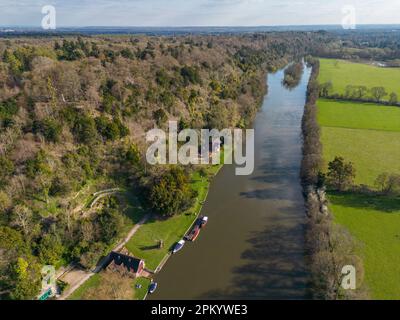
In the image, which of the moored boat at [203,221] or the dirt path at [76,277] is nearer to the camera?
the dirt path at [76,277]

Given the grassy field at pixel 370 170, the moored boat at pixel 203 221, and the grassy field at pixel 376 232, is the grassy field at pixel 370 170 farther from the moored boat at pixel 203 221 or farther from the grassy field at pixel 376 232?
the moored boat at pixel 203 221

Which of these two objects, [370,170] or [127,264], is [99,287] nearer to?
[127,264]

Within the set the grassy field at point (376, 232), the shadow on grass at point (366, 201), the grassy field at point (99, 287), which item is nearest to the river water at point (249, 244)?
the grassy field at point (99, 287)

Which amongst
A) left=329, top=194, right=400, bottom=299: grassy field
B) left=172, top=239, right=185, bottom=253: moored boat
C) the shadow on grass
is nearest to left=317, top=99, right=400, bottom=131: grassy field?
the shadow on grass

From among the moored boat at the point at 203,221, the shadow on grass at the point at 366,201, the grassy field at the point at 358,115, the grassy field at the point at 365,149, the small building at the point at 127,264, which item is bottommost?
the small building at the point at 127,264
